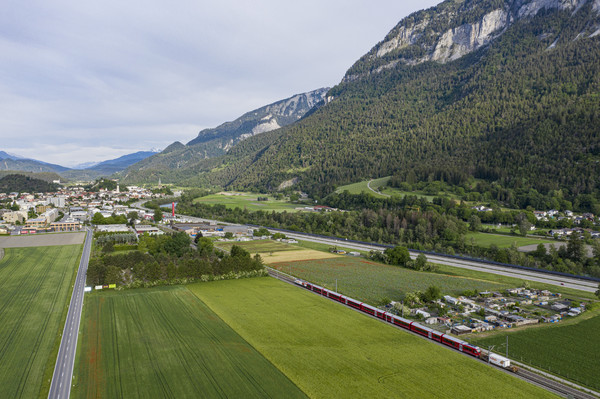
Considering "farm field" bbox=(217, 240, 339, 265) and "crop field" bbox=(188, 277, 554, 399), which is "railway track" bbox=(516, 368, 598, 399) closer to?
"crop field" bbox=(188, 277, 554, 399)

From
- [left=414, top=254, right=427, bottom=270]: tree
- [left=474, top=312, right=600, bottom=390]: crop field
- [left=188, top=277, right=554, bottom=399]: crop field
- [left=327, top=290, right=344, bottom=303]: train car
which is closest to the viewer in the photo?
[left=188, top=277, right=554, bottom=399]: crop field

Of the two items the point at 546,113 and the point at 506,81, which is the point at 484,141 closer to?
the point at 546,113

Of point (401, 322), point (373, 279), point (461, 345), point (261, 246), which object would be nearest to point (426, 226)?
point (373, 279)

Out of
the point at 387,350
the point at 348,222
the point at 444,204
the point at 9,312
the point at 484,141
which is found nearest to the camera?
the point at 387,350

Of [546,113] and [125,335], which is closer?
[125,335]

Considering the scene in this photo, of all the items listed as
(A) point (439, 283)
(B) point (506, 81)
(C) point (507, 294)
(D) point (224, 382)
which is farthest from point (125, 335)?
(B) point (506, 81)

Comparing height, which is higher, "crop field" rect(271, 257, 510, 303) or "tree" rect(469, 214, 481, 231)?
"tree" rect(469, 214, 481, 231)

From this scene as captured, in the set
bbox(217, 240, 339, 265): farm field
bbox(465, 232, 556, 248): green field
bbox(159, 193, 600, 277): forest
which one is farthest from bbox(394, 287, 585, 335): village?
bbox(217, 240, 339, 265): farm field
